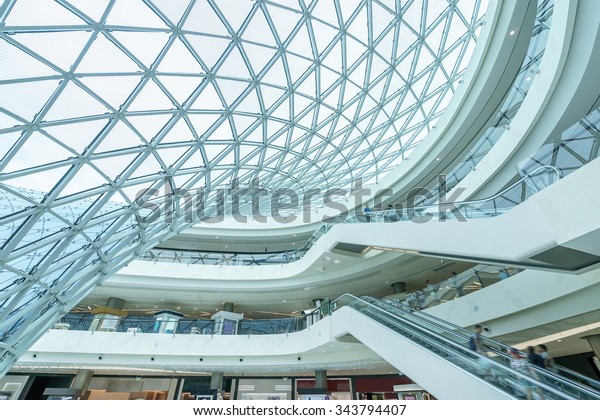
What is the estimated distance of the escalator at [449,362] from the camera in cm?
680

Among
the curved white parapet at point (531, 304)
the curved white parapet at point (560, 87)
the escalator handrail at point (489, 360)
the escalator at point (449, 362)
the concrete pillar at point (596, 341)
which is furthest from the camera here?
the concrete pillar at point (596, 341)

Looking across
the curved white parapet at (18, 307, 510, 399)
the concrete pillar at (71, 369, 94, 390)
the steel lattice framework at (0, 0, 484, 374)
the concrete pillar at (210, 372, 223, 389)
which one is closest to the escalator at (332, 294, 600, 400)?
the curved white parapet at (18, 307, 510, 399)

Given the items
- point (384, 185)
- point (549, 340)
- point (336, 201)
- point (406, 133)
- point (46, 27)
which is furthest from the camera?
point (336, 201)

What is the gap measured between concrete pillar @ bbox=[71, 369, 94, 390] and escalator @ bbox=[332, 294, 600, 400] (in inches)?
1041

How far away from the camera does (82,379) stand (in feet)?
89.8

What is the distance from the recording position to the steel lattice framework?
10.4 meters

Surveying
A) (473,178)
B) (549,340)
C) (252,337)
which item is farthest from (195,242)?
(549,340)

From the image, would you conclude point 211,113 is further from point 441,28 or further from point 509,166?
point 509,166

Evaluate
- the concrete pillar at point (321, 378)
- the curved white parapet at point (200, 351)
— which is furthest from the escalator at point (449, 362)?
the concrete pillar at point (321, 378)

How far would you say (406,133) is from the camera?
88.1 feet

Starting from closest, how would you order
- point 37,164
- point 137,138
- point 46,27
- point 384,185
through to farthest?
point 46,27, point 37,164, point 137,138, point 384,185

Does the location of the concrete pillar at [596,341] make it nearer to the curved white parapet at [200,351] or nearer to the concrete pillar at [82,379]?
the curved white parapet at [200,351]

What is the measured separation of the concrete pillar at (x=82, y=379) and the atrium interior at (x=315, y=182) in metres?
0.22

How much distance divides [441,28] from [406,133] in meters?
9.50
